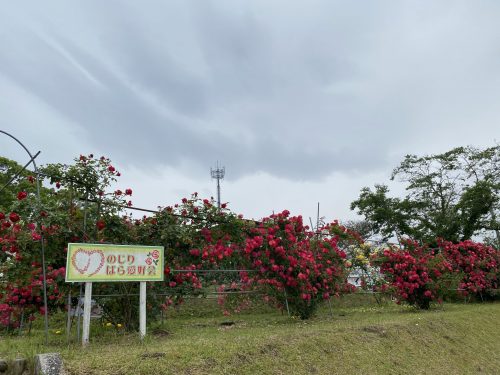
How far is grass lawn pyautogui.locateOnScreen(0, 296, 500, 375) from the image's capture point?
3555 millimetres

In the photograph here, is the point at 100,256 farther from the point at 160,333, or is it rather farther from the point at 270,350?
the point at 270,350

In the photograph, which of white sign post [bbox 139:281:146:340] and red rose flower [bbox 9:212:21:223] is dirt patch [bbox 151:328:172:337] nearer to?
white sign post [bbox 139:281:146:340]

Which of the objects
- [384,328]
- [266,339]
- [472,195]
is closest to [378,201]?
[472,195]

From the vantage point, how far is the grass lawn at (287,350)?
3.55 meters

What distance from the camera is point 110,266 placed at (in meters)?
4.62

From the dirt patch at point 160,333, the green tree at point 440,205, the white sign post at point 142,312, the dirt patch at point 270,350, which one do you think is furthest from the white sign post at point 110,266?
the green tree at point 440,205

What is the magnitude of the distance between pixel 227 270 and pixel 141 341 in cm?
209

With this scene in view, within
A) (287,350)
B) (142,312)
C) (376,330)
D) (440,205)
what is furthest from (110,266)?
(440,205)

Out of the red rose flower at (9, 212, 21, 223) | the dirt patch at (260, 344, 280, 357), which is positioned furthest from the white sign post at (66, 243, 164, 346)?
the dirt patch at (260, 344, 280, 357)

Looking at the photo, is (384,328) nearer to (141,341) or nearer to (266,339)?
(266,339)

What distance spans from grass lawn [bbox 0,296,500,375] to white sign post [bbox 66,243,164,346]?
1.75ft

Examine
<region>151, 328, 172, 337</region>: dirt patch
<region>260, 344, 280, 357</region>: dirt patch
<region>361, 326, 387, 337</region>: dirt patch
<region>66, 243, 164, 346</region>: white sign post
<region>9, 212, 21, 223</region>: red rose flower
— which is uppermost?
<region>9, 212, 21, 223</region>: red rose flower

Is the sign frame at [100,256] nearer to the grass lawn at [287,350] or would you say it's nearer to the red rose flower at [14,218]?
the grass lawn at [287,350]

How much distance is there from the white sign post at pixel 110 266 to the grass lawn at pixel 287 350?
535 millimetres
